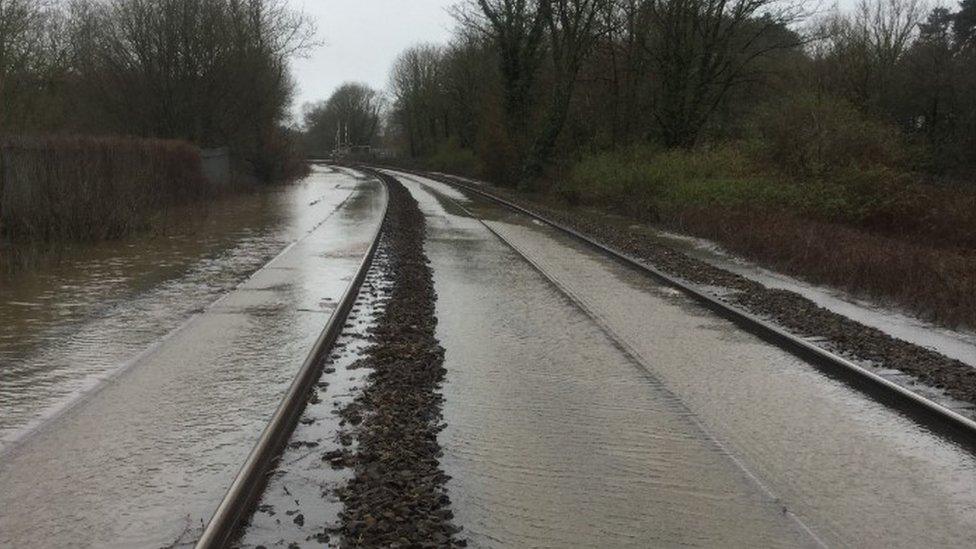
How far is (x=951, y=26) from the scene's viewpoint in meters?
52.6

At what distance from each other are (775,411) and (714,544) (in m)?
2.83

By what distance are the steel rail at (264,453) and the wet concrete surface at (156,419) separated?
0.16m

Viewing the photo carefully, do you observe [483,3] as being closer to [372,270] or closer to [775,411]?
[372,270]

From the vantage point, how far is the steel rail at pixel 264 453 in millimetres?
4398

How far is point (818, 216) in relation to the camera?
2517 cm

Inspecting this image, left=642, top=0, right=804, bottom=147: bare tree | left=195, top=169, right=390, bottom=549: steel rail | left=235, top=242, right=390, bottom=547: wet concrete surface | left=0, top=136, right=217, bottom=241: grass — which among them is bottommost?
left=235, top=242, right=390, bottom=547: wet concrete surface

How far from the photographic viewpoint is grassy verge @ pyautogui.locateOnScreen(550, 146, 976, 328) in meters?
14.8

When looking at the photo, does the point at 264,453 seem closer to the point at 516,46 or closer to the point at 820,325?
the point at 820,325

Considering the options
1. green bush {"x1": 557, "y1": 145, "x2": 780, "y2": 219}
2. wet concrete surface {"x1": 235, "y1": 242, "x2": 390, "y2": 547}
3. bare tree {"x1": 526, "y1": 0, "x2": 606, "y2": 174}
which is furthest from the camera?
bare tree {"x1": 526, "y1": 0, "x2": 606, "y2": 174}

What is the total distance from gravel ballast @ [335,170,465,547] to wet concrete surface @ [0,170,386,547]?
788 millimetres

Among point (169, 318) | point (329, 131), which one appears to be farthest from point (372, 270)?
point (329, 131)

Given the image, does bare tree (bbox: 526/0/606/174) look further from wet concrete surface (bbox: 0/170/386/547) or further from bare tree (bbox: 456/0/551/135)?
wet concrete surface (bbox: 0/170/386/547)

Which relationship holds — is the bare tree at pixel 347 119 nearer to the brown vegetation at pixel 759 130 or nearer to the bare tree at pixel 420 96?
the bare tree at pixel 420 96

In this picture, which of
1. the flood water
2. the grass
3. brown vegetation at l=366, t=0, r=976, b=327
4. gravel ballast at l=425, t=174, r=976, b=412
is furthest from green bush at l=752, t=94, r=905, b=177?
the grass
